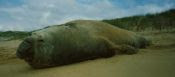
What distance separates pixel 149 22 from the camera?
14648 mm

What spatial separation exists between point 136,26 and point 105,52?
11040 mm

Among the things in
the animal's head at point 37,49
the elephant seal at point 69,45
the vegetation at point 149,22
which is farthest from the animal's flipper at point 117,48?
the vegetation at point 149,22

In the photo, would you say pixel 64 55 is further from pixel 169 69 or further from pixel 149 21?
pixel 149 21

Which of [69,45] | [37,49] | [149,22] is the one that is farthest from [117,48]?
[149,22]

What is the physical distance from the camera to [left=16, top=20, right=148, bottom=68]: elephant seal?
4.52m

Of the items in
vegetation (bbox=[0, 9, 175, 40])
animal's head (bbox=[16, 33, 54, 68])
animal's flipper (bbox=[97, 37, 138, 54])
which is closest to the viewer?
animal's head (bbox=[16, 33, 54, 68])

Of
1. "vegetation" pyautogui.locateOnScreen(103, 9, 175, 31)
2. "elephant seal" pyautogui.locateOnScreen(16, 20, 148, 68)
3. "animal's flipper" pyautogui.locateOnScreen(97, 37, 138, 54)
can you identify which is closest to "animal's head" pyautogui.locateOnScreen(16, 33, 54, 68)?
"elephant seal" pyautogui.locateOnScreen(16, 20, 148, 68)

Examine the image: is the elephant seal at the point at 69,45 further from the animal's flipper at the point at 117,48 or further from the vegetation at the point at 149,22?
the vegetation at the point at 149,22

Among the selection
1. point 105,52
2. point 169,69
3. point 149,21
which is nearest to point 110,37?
point 105,52

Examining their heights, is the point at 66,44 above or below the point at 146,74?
above

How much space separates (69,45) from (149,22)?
10.7 m

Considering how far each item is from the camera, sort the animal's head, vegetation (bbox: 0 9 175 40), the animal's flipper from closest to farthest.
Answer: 1. the animal's head
2. the animal's flipper
3. vegetation (bbox: 0 9 175 40)

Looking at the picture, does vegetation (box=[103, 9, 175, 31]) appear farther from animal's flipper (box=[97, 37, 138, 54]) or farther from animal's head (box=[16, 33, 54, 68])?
animal's head (box=[16, 33, 54, 68])

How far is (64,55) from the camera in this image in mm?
4758
